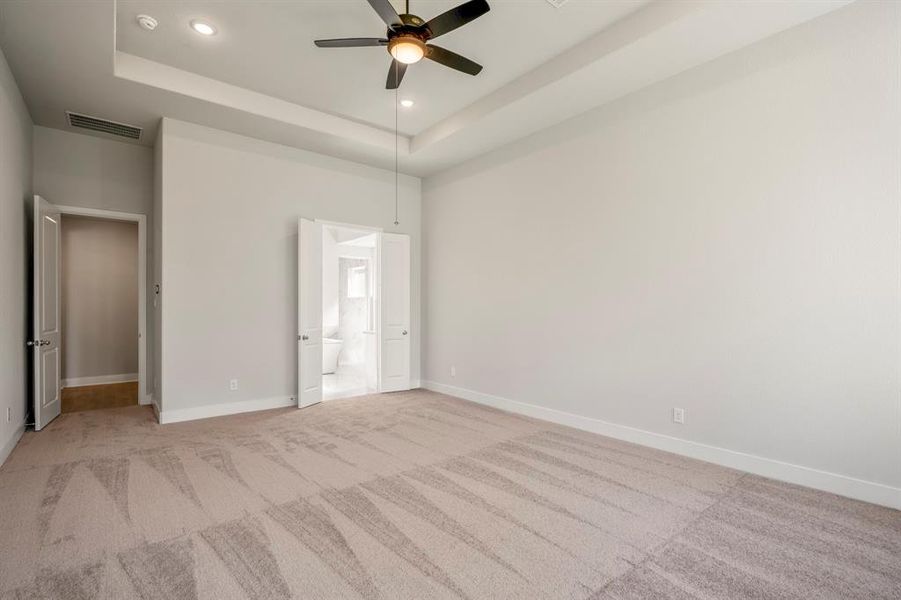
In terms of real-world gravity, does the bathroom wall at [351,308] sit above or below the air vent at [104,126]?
below

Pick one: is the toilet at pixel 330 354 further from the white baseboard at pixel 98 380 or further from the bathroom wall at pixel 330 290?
the white baseboard at pixel 98 380

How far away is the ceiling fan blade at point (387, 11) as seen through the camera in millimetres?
2527

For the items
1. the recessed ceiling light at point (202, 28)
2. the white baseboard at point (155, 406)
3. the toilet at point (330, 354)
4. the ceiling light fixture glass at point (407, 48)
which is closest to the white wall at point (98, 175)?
the white baseboard at point (155, 406)

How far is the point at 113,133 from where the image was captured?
16.2ft

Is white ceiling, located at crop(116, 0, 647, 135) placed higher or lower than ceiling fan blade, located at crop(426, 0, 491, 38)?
higher

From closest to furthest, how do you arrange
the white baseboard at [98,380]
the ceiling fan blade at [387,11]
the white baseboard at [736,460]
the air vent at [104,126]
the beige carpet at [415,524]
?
the beige carpet at [415,524] → the ceiling fan blade at [387,11] → the white baseboard at [736,460] → the air vent at [104,126] → the white baseboard at [98,380]

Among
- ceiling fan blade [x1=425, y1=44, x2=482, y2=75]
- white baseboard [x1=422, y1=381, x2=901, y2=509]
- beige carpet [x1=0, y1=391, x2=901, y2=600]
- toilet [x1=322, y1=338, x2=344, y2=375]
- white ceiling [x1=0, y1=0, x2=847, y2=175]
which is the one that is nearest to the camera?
beige carpet [x1=0, y1=391, x2=901, y2=600]

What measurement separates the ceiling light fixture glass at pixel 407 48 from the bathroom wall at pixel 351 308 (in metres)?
6.09

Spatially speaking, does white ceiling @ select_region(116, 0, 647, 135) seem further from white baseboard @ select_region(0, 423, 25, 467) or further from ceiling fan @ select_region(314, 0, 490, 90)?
white baseboard @ select_region(0, 423, 25, 467)

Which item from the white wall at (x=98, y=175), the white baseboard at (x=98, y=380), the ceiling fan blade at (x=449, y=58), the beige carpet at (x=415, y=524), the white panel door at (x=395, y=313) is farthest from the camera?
the white baseboard at (x=98, y=380)

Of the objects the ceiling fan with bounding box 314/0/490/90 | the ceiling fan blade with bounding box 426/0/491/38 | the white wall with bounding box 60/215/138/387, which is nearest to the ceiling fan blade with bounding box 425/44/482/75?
the ceiling fan with bounding box 314/0/490/90

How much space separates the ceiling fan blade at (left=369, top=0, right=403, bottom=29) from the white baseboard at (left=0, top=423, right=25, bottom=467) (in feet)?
14.0

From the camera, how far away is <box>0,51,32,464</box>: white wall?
11.2ft

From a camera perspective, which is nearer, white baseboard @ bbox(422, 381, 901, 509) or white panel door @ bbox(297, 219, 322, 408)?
white baseboard @ bbox(422, 381, 901, 509)
